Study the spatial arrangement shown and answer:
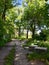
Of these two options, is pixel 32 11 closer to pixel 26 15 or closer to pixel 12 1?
pixel 26 15

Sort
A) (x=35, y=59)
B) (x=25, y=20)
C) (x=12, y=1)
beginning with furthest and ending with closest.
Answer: (x=25, y=20), (x=12, y=1), (x=35, y=59)

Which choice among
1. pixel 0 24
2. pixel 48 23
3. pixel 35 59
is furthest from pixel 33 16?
pixel 35 59

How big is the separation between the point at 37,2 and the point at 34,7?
1.29m

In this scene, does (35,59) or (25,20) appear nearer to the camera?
(35,59)

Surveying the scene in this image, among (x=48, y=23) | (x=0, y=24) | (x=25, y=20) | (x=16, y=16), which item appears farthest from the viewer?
(x=16, y=16)

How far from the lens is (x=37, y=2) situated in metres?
35.2

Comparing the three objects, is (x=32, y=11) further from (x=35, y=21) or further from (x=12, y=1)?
(x=12, y=1)

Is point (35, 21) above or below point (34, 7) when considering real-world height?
below

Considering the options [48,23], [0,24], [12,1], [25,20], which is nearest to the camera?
[0,24]

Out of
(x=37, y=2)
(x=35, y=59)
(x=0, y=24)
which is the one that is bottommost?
(x=35, y=59)

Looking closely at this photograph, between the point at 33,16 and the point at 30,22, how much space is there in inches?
70.4

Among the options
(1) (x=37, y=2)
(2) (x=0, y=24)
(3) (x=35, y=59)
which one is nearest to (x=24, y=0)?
(1) (x=37, y=2)

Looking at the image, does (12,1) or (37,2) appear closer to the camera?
(12,1)

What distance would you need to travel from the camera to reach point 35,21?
121 ft
